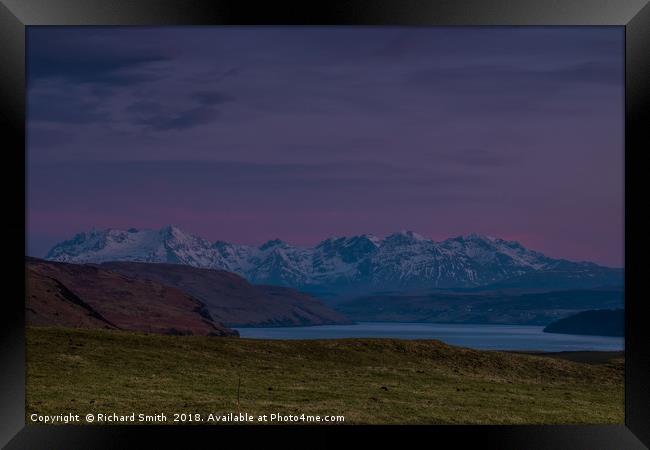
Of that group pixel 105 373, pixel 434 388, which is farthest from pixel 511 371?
pixel 105 373

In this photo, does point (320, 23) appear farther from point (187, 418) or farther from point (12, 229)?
point (187, 418)

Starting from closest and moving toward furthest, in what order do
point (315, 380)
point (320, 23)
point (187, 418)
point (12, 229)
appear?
point (12, 229) → point (320, 23) → point (187, 418) → point (315, 380)

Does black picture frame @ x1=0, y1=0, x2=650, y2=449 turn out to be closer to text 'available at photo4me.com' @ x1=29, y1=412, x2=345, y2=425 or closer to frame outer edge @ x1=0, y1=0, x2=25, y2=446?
frame outer edge @ x1=0, y1=0, x2=25, y2=446

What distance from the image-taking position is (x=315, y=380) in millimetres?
33031

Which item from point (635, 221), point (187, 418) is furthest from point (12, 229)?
point (187, 418)

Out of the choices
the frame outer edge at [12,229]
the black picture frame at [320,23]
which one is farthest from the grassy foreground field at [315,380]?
the frame outer edge at [12,229]

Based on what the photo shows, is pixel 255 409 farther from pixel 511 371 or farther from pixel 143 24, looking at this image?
pixel 511 371

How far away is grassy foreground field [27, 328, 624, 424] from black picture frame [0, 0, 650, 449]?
29.3ft

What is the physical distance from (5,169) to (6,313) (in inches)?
94.1

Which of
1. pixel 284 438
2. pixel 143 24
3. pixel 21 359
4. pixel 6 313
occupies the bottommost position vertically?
pixel 284 438

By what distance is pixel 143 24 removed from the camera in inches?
513

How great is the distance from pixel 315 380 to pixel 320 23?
22.9 meters

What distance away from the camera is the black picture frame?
12.2m

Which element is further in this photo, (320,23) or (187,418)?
(187,418)
